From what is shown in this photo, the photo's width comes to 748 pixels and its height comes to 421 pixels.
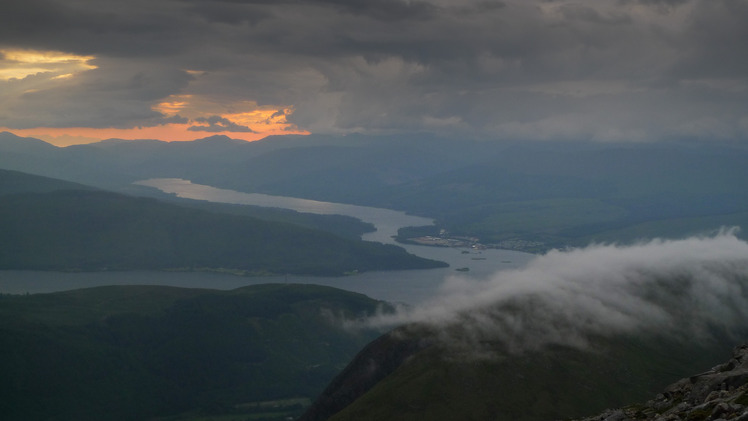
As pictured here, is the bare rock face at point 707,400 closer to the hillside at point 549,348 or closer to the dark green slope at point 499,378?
the dark green slope at point 499,378

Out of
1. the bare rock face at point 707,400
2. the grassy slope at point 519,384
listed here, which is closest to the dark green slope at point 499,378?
the grassy slope at point 519,384

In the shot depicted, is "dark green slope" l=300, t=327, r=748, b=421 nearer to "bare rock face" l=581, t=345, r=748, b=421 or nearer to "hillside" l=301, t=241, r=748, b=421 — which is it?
"hillside" l=301, t=241, r=748, b=421

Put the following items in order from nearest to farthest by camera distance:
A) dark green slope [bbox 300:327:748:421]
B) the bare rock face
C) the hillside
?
the bare rock face < dark green slope [bbox 300:327:748:421] < the hillside

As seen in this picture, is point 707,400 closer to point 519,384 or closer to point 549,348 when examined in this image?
point 519,384

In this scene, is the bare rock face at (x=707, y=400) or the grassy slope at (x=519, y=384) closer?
the bare rock face at (x=707, y=400)

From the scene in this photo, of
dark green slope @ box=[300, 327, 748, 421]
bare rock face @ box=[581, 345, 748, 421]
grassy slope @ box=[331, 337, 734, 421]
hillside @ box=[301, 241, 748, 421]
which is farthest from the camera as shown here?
hillside @ box=[301, 241, 748, 421]

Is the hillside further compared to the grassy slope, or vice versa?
the hillside

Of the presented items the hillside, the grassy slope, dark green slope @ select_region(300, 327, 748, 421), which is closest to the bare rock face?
dark green slope @ select_region(300, 327, 748, 421)

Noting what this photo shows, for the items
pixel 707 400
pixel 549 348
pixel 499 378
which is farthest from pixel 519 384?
pixel 707 400
